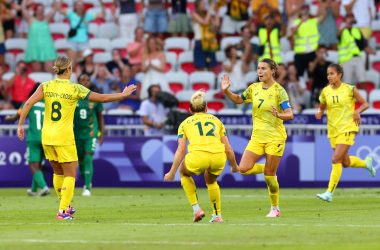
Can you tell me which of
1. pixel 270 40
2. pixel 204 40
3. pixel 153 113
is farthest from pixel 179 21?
pixel 153 113

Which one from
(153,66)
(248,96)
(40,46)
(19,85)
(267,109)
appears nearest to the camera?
(267,109)

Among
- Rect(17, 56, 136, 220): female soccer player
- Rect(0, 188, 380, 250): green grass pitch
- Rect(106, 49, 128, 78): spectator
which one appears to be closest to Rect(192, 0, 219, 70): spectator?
Rect(106, 49, 128, 78): spectator

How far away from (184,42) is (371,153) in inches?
297

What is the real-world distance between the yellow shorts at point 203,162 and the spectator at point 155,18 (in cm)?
1655

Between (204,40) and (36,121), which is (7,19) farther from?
(36,121)

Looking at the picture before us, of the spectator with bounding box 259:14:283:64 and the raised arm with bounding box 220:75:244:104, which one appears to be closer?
the raised arm with bounding box 220:75:244:104

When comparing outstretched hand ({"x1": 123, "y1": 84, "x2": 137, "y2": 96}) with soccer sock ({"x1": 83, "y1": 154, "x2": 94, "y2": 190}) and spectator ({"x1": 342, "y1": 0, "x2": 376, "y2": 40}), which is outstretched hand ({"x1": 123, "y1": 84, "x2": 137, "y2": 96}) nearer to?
soccer sock ({"x1": 83, "y1": 154, "x2": 94, "y2": 190})

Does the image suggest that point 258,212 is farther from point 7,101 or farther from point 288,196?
point 7,101

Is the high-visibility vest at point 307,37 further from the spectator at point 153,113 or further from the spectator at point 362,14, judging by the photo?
the spectator at point 153,113

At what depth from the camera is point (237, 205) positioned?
67.6 ft

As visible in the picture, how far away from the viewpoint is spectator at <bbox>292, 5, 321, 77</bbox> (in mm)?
30359

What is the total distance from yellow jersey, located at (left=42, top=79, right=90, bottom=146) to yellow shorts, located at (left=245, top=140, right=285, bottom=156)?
2609 millimetres

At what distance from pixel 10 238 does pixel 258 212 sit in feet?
18.5

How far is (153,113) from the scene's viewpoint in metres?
27.9
